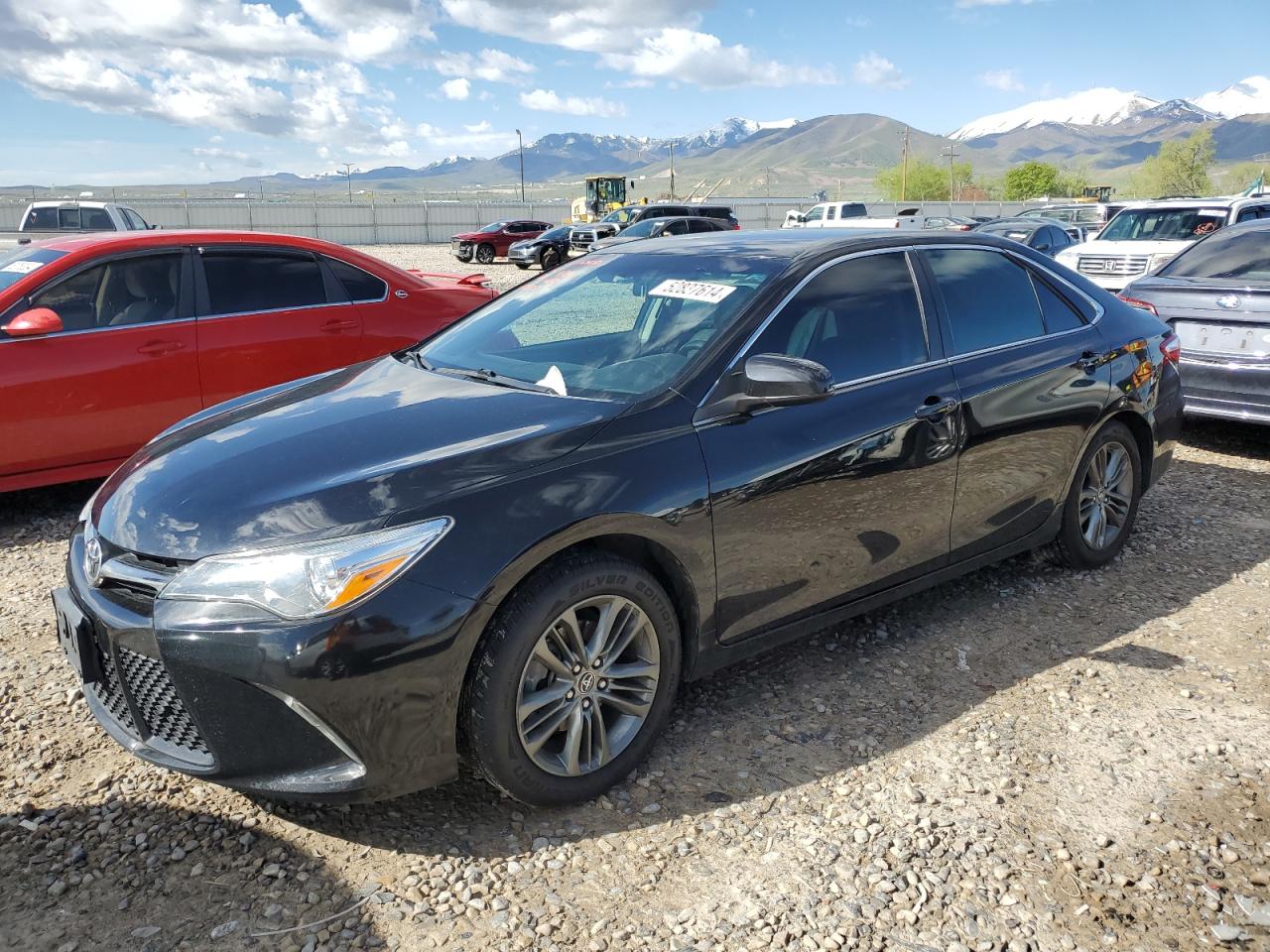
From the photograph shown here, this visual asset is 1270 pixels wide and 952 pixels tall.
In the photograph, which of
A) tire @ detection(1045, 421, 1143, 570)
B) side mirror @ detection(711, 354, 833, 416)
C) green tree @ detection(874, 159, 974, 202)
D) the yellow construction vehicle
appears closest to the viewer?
side mirror @ detection(711, 354, 833, 416)

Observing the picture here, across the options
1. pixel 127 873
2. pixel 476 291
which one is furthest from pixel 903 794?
pixel 476 291

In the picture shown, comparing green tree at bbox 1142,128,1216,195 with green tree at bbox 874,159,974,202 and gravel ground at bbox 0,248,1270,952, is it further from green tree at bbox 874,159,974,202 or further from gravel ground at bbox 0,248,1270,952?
gravel ground at bbox 0,248,1270,952

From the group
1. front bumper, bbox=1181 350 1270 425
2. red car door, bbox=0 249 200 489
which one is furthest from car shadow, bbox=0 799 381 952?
front bumper, bbox=1181 350 1270 425

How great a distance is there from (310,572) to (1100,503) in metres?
3.70

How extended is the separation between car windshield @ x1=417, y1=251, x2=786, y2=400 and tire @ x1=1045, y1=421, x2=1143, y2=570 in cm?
195

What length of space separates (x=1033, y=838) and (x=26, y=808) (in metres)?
2.92

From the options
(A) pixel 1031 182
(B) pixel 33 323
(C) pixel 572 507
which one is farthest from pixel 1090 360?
(A) pixel 1031 182

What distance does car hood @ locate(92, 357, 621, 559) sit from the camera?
260 cm

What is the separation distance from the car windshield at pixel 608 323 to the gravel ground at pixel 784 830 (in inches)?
48.7

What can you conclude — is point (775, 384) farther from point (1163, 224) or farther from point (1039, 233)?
point (1039, 233)

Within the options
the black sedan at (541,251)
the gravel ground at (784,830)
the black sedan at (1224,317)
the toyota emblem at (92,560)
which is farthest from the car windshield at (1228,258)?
the black sedan at (541,251)

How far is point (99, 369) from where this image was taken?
5.48 metres

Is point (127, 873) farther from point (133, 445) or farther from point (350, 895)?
point (133, 445)

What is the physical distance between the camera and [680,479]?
2.99 metres
